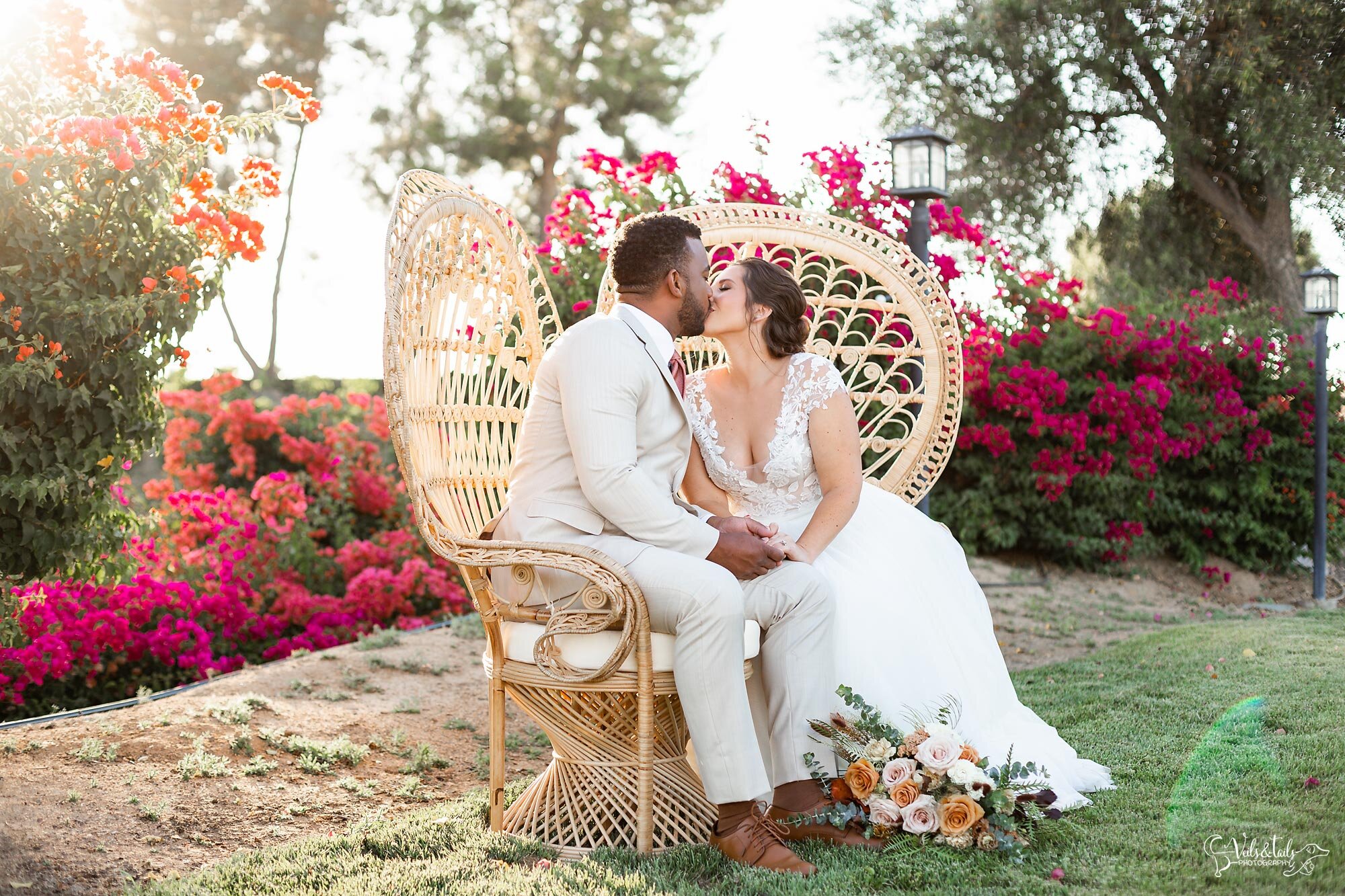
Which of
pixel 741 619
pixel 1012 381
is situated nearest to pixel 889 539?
pixel 741 619

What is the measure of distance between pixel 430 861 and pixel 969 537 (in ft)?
20.9

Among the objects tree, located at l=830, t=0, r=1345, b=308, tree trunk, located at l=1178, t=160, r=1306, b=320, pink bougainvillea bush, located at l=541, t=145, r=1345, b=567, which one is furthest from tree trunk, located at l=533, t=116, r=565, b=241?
pink bougainvillea bush, located at l=541, t=145, r=1345, b=567

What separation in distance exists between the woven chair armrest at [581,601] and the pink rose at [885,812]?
648 mm

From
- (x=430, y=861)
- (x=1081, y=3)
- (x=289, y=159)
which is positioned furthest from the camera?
(x=289, y=159)

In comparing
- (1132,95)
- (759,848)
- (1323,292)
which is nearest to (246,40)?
(1132,95)

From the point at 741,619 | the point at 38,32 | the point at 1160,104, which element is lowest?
the point at 741,619

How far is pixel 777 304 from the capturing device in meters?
3.41

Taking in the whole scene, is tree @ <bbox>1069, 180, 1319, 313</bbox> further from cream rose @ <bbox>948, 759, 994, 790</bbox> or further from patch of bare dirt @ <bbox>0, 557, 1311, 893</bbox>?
cream rose @ <bbox>948, 759, 994, 790</bbox>

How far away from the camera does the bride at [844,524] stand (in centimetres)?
307

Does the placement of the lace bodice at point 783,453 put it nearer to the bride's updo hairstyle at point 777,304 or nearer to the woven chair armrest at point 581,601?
the bride's updo hairstyle at point 777,304

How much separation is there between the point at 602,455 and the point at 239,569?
3940mm

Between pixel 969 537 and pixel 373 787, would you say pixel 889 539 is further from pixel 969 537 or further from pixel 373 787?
pixel 969 537

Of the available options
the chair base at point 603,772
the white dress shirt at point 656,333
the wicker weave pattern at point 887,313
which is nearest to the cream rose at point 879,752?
the chair base at point 603,772

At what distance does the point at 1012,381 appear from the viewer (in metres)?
8.18
